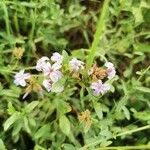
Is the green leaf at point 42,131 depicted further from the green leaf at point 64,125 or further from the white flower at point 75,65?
the white flower at point 75,65

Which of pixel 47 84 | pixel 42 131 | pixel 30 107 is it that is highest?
pixel 47 84

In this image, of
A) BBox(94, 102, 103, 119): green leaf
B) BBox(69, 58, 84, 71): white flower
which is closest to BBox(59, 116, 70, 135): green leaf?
BBox(94, 102, 103, 119): green leaf

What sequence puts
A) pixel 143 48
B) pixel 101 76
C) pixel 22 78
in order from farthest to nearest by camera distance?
pixel 143 48, pixel 22 78, pixel 101 76

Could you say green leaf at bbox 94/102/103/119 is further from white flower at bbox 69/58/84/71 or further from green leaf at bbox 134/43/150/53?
green leaf at bbox 134/43/150/53

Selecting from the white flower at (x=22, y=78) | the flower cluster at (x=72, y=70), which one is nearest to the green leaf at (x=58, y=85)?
the flower cluster at (x=72, y=70)

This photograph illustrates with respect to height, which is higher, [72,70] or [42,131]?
[72,70]

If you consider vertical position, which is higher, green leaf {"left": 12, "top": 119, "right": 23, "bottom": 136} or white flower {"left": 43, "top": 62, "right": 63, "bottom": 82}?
white flower {"left": 43, "top": 62, "right": 63, "bottom": 82}

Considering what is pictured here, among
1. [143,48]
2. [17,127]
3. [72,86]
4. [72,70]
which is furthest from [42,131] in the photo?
[143,48]

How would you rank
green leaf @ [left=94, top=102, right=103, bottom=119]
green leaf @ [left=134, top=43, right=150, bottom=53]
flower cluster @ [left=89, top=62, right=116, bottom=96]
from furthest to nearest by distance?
green leaf @ [left=134, top=43, right=150, bottom=53] < green leaf @ [left=94, top=102, right=103, bottom=119] < flower cluster @ [left=89, top=62, right=116, bottom=96]

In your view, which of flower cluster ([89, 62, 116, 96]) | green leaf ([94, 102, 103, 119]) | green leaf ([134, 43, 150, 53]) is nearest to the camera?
flower cluster ([89, 62, 116, 96])

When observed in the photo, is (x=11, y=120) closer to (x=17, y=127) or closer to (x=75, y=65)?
(x=17, y=127)
